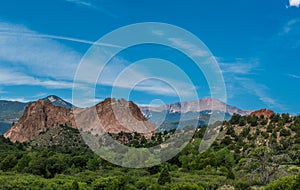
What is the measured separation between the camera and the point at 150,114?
77062 millimetres

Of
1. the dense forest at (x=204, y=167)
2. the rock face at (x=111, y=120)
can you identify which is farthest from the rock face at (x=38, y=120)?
the dense forest at (x=204, y=167)

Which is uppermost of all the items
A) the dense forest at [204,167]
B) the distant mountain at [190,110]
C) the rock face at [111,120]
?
the rock face at [111,120]

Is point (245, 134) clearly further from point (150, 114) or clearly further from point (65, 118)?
point (65, 118)

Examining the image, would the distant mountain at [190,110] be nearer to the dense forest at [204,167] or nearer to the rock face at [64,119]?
the dense forest at [204,167]

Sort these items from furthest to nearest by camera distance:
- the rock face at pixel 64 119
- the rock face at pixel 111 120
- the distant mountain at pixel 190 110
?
the rock face at pixel 64 119 → the rock face at pixel 111 120 → the distant mountain at pixel 190 110

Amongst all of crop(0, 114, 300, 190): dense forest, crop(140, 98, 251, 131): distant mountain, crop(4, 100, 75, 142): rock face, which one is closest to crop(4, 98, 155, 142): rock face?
crop(4, 100, 75, 142): rock face

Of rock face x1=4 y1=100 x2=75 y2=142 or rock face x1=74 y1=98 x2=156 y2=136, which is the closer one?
rock face x1=74 y1=98 x2=156 y2=136

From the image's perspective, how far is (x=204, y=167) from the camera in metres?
63.2

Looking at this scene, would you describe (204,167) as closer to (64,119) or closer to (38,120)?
(64,119)

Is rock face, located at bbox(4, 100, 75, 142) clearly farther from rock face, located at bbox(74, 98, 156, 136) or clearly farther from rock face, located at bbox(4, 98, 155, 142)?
rock face, located at bbox(74, 98, 156, 136)

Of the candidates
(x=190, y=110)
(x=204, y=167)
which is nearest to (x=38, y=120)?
(x=204, y=167)

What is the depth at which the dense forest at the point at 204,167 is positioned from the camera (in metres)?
42.6

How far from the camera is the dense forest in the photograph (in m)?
42.6

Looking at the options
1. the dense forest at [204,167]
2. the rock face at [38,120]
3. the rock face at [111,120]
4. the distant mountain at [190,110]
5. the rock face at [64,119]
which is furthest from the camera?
the rock face at [38,120]
